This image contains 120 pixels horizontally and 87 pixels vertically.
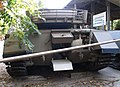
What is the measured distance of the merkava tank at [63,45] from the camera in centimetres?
455

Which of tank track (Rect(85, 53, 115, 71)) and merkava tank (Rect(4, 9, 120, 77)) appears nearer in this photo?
merkava tank (Rect(4, 9, 120, 77))

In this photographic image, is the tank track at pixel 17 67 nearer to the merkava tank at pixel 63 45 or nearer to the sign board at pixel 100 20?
the merkava tank at pixel 63 45

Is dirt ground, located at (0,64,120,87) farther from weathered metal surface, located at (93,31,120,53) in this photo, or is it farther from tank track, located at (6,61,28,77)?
weathered metal surface, located at (93,31,120,53)

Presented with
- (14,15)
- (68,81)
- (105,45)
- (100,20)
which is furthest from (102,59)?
(100,20)

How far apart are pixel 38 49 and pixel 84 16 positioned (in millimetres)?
1582

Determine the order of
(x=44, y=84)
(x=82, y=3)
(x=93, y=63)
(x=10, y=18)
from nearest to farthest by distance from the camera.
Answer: (x=10, y=18)
(x=44, y=84)
(x=93, y=63)
(x=82, y=3)

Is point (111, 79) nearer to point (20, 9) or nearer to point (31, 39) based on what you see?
point (31, 39)

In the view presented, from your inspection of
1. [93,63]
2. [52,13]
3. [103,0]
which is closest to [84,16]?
[52,13]

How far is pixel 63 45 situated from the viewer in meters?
5.09

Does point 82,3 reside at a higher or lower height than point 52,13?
higher

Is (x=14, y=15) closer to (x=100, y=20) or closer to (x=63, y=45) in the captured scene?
(x=63, y=45)

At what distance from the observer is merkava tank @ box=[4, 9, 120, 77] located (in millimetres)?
4555

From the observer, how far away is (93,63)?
549 cm

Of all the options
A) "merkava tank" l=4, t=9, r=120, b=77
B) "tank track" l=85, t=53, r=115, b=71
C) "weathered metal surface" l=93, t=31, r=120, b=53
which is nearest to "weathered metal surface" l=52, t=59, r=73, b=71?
"merkava tank" l=4, t=9, r=120, b=77
